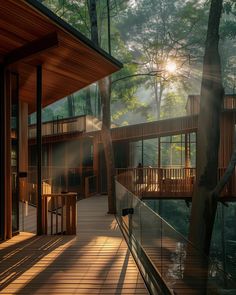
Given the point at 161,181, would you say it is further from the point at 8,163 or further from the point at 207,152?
the point at 8,163

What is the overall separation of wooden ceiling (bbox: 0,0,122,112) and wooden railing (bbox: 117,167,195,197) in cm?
618

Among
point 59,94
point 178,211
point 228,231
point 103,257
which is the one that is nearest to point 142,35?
point 178,211

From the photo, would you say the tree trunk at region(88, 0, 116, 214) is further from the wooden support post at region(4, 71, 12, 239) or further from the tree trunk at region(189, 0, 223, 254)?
the wooden support post at region(4, 71, 12, 239)

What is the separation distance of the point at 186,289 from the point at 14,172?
5.04 m

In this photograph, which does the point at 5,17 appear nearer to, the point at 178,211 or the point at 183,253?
the point at 183,253

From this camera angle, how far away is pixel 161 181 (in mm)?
14398

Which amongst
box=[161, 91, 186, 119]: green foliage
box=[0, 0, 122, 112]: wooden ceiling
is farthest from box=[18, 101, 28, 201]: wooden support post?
box=[161, 91, 186, 119]: green foliage

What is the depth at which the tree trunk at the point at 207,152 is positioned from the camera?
8.31 meters

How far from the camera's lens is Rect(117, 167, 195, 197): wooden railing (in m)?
14.4

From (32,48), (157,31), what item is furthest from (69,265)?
(157,31)

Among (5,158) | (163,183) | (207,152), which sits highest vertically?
(207,152)

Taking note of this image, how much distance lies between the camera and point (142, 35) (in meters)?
40.5

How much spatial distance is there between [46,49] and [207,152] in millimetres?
4814

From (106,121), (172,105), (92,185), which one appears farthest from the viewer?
(172,105)
